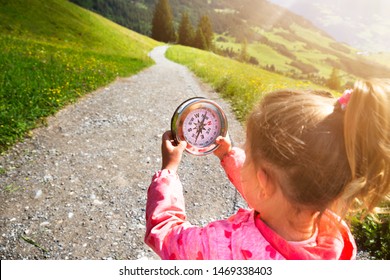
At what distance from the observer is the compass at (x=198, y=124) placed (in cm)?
182

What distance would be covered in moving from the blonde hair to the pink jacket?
0.18 meters

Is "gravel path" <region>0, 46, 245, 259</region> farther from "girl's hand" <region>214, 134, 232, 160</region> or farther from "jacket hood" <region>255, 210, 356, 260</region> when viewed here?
"jacket hood" <region>255, 210, 356, 260</region>

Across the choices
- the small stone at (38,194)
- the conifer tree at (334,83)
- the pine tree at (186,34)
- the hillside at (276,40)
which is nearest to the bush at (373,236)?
the small stone at (38,194)

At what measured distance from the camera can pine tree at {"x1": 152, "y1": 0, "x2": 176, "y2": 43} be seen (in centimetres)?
2017

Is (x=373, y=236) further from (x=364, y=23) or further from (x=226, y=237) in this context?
(x=364, y=23)

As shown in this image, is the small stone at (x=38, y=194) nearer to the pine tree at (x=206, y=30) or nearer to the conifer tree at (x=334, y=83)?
the pine tree at (x=206, y=30)

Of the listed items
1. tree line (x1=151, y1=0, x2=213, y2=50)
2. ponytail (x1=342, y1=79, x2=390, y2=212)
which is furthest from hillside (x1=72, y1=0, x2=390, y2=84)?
ponytail (x1=342, y1=79, x2=390, y2=212)

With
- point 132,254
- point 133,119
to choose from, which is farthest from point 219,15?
point 132,254

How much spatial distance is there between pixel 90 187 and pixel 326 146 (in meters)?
3.19

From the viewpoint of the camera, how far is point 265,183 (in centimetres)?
141

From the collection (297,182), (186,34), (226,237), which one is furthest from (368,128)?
(186,34)

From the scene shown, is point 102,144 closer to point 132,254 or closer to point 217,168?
point 217,168
